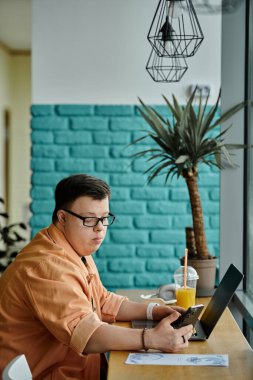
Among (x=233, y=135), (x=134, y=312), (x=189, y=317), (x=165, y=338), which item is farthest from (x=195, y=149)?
(x=165, y=338)

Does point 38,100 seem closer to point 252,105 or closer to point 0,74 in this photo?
point 252,105

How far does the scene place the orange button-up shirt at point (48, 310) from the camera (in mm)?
2025

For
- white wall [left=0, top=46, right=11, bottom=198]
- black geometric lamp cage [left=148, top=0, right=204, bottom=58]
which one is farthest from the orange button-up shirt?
white wall [left=0, top=46, right=11, bottom=198]

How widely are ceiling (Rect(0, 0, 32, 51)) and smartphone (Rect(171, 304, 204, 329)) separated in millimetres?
3836

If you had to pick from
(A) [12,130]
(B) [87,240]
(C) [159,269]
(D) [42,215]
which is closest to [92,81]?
(D) [42,215]

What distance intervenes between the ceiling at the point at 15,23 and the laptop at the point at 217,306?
3.71 metres

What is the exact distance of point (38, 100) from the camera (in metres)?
4.28

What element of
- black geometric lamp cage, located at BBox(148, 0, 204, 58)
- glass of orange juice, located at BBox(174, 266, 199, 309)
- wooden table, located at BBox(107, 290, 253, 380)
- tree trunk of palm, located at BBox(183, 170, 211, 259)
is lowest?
wooden table, located at BBox(107, 290, 253, 380)

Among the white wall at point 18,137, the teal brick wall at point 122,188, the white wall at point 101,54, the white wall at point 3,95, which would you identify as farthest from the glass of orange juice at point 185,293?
the white wall at point 18,137

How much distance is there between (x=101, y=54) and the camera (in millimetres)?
4270

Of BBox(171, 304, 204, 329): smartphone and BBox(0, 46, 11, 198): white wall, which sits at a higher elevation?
BBox(0, 46, 11, 198): white wall

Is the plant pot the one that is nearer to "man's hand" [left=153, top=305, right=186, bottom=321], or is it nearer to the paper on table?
"man's hand" [left=153, top=305, right=186, bottom=321]

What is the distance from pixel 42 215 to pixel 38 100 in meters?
0.69

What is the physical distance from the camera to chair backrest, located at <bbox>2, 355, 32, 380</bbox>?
157 cm
